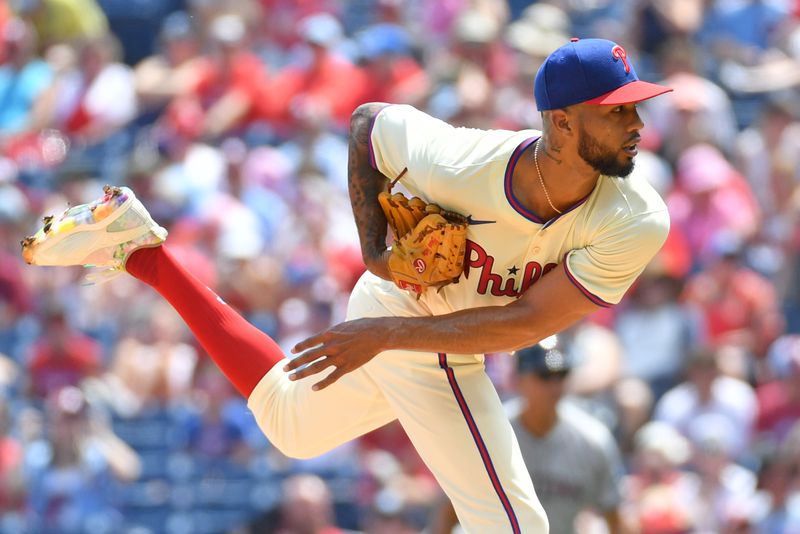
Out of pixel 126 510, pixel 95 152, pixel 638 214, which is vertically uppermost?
pixel 638 214

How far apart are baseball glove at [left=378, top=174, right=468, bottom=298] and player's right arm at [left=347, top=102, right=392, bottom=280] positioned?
125mm

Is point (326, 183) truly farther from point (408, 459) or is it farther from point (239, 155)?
point (408, 459)

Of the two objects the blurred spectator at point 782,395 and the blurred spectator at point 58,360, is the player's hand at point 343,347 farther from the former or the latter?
the blurred spectator at point 58,360

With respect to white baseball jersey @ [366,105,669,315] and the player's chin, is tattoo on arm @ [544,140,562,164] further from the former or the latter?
the player's chin

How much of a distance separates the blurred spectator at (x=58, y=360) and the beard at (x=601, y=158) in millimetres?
5157

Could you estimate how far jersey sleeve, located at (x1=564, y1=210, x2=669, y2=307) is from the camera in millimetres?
4527

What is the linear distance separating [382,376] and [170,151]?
225 inches

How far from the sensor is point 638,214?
4.55 m

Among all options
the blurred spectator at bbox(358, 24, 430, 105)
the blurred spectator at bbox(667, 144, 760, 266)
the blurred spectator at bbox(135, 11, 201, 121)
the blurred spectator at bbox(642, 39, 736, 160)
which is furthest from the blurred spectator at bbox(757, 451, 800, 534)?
the blurred spectator at bbox(135, 11, 201, 121)

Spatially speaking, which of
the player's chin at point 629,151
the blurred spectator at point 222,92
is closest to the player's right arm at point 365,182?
the player's chin at point 629,151

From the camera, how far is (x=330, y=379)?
4.69 m

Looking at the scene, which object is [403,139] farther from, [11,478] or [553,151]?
[11,478]

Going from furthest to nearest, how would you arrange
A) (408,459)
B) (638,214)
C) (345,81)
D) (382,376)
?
(345,81), (408,459), (382,376), (638,214)

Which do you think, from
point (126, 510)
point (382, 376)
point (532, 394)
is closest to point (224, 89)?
point (126, 510)
